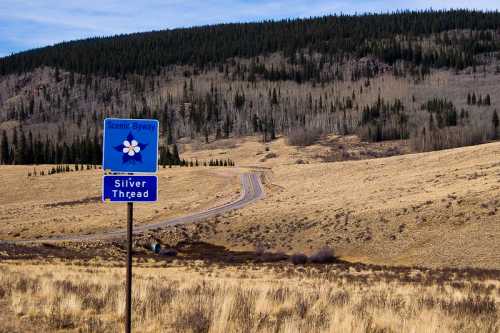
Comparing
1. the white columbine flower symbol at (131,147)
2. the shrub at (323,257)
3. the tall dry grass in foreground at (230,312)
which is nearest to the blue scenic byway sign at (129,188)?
the white columbine flower symbol at (131,147)

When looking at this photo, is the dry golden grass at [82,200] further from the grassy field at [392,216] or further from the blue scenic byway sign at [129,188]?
the blue scenic byway sign at [129,188]

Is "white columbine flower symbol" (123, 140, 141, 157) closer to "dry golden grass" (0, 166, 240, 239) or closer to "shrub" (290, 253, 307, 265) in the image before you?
"shrub" (290, 253, 307, 265)

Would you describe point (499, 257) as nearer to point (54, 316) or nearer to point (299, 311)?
point (299, 311)

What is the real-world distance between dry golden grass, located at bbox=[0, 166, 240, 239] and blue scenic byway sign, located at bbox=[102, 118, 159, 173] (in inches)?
2448

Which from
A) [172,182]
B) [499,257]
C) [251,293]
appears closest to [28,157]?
[172,182]

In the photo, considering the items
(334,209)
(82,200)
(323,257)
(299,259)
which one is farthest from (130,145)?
(82,200)

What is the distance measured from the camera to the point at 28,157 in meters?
163

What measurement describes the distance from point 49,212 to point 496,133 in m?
137

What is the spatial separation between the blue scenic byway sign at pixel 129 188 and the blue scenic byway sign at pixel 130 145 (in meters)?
0.25

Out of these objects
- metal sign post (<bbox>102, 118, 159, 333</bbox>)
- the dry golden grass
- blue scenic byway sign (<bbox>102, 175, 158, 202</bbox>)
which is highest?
metal sign post (<bbox>102, 118, 159, 333</bbox>)

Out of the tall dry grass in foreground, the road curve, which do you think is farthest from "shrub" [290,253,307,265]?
the tall dry grass in foreground

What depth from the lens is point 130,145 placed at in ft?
31.7

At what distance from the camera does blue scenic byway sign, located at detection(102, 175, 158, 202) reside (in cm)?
977

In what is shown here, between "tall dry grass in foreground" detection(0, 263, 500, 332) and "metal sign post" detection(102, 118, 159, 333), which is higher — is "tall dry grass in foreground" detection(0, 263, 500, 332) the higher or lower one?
the lower one
